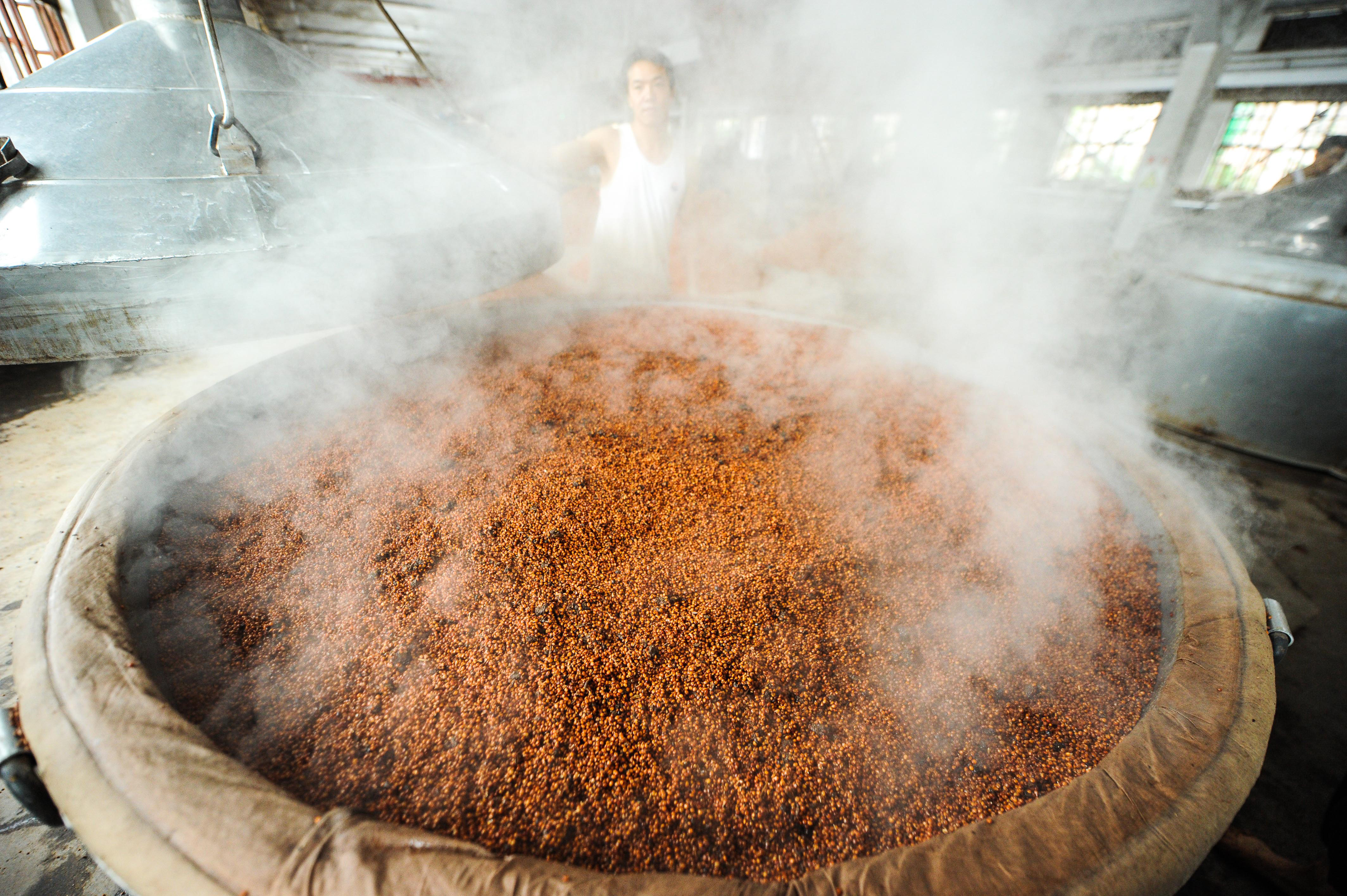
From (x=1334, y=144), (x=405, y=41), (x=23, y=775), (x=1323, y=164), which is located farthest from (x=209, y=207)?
(x=1334, y=144)

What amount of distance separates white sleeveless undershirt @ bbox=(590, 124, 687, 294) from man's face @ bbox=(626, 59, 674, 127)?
4.5 inches

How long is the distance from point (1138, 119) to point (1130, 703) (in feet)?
30.4

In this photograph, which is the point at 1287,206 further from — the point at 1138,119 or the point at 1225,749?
the point at 1138,119

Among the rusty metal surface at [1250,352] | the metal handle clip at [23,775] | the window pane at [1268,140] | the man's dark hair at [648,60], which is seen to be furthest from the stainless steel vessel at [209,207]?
the window pane at [1268,140]

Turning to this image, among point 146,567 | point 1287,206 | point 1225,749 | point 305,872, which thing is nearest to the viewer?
point 305,872

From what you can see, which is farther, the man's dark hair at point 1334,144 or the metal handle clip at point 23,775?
the man's dark hair at point 1334,144

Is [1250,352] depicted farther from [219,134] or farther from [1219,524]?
[219,134]

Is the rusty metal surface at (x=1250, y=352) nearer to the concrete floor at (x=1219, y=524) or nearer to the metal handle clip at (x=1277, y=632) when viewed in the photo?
the concrete floor at (x=1219, y=524)

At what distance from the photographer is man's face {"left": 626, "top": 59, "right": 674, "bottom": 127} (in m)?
2.35

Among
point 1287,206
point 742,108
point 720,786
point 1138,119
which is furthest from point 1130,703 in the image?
point 742,108

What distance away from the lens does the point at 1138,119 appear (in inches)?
266

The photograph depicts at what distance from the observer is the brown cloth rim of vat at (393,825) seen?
55cm

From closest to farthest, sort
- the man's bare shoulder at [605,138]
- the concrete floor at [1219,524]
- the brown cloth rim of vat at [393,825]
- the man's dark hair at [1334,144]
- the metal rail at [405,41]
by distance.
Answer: the brown cloth rim of vat at [393,825], the concrete floor at [1219,524], the metal rail at [405,41], the man's bare shoulder at [605,138], the man's dark hair at [1334,144]

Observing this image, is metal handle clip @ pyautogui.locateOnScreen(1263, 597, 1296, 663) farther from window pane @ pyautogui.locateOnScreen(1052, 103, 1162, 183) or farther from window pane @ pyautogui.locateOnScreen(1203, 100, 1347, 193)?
window pane @ pyautogui.locateOnScreen(1052, 103, 1162, 183)
